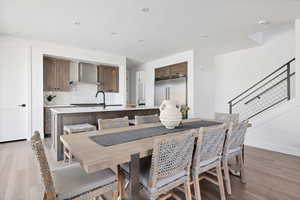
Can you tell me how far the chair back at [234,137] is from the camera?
1.81 metres

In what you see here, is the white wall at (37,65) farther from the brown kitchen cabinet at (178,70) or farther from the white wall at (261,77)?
the white wall at (261,77)

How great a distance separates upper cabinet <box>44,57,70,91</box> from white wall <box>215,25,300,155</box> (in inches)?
201

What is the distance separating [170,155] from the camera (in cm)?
121

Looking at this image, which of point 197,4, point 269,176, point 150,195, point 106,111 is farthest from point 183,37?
point 150,195

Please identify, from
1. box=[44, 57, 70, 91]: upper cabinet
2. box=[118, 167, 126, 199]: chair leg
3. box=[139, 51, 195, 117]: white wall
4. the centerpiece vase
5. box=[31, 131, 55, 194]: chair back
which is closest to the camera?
box=[31, 131, 55, 194]: chair back

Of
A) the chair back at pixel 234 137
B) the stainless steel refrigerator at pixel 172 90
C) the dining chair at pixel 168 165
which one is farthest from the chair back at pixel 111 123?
the stainless steel refrigerator at pixel 172 90

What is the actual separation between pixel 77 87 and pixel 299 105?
5975 mm

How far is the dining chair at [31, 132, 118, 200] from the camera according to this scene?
103cm

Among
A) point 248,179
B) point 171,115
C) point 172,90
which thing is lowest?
point 248,179

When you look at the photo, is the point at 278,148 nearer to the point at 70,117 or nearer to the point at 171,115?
the point at 171,115

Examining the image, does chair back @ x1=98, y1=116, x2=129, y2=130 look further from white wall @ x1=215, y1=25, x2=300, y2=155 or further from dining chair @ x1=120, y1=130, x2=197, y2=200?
white wall @ x1=215, y1=25, x2=300, y2=155

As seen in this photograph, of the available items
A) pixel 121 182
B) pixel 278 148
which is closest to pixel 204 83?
pixel 278 148

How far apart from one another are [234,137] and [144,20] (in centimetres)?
250

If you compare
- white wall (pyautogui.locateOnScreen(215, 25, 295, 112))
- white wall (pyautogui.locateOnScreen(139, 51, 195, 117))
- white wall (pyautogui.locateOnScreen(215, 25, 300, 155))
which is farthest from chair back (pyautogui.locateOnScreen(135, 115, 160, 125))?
white wall (pyautogui.locateOnScreen(215, 25, 295, 112))
